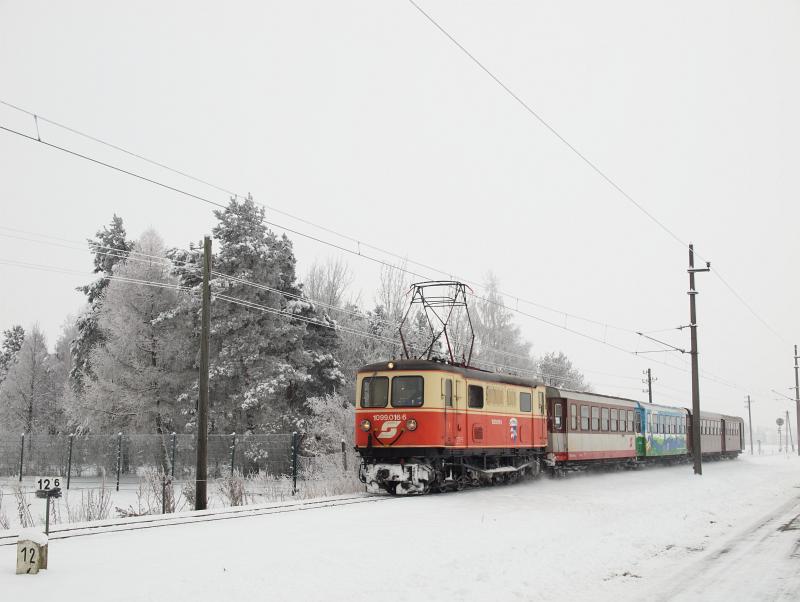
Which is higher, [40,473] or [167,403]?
[167,403]

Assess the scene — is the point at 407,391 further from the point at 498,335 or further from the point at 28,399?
the point at 28,399

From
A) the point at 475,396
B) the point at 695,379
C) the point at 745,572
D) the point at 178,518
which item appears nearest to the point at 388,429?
the point at 475,396

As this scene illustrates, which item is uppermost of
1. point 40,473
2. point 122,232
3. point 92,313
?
point 122,232

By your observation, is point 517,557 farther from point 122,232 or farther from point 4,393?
point 4,393

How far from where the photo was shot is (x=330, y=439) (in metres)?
34.9

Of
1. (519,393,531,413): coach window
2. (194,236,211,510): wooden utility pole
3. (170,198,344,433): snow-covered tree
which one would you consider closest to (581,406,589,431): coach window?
(519,393,531,413): coach window

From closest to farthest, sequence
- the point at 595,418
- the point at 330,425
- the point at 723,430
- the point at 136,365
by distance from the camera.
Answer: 1. the point at 595,418
2. the point at 330,425
3. the point at 136,365
4. the point at 723,430

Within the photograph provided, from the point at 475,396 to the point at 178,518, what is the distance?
9.51 meters

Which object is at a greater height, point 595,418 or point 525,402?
point 525,402

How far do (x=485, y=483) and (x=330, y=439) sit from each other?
12.5 m

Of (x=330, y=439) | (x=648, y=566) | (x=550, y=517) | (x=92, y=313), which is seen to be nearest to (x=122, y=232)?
(x=92, y=313)

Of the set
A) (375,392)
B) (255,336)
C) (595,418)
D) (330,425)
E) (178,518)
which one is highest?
(255,336)

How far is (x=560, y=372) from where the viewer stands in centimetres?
7438

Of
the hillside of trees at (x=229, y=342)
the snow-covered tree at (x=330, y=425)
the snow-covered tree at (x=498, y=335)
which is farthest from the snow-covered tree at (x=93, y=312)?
the snow-covered tree at (x=498, y=335)
